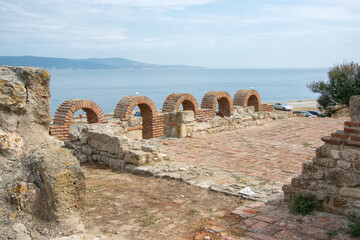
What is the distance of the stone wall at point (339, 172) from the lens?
14.6 ft

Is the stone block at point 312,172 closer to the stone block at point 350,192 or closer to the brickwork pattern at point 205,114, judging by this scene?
the stone block at point 350,192

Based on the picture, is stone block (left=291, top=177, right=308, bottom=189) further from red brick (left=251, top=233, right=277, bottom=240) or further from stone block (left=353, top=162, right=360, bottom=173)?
red brick (left=251, top=233, right=277, bottom=240)

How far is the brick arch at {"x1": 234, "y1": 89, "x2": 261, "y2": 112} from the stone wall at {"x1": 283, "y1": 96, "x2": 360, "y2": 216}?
10.5 m

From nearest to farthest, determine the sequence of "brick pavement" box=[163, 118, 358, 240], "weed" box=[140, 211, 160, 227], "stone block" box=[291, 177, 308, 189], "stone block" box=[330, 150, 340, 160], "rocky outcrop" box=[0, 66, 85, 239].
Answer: "rocky outcrop" box=[0, 66, 85, 239] → "brick pavement" box=[163, 118, 358, 240] → "stone block" box=[330, 150, 340, 160] → "weed" box=[140, 211, 160, 227] → "stone block" box=[291, 177, 308, 189]

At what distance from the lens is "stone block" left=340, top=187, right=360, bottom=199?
14.6 feet

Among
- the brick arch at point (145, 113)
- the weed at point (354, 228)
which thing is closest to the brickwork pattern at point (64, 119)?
the brick arch at point (145, 113)

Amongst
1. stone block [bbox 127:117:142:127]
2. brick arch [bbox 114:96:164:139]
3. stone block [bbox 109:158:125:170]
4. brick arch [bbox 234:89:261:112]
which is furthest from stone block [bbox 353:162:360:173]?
brick arch [bbox 234:89:261:112]

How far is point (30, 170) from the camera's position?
10.3 feet

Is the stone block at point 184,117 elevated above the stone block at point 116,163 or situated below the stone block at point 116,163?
above

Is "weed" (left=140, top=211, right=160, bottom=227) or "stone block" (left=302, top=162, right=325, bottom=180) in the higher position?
"stone block" (left=302, top=162, right=325, bottom=180)

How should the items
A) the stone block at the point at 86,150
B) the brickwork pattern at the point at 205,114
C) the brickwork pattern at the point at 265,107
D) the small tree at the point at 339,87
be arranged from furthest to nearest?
the small tree at the point at 339,87
the brickwork pattern at the point at 265,107
the brickwork pattern at the point at 205,114
the stone block at the point at 86,150

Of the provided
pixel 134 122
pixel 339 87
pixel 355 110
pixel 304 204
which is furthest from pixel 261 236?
pixel 339 87

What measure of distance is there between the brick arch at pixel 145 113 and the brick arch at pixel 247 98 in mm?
4399

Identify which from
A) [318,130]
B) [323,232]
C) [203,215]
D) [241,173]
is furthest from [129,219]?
[318,130]
